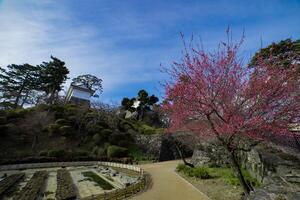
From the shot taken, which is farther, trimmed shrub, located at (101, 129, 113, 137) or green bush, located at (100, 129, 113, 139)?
trimmed shrub, located at (101, 129, 113, 137)

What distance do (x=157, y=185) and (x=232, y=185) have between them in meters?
4.01

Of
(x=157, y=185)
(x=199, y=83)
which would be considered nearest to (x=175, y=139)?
(x=157, y=185)

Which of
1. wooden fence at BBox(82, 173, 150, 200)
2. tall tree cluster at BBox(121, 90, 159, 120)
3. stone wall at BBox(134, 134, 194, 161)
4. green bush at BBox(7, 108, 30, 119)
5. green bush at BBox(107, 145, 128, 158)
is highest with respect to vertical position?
tall tree cluster at BBox(121, 90, 159, 120)

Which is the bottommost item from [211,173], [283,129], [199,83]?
[211,173]

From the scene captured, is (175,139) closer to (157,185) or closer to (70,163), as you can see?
(157,185)

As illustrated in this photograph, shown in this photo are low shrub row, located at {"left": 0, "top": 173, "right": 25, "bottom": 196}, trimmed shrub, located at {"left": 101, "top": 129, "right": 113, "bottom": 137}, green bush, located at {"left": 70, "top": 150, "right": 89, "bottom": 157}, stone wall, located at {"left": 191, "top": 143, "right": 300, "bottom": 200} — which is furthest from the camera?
trimmed shrub, located at {"left": 101, "top": 129, "right": 113, "bottom": 137}

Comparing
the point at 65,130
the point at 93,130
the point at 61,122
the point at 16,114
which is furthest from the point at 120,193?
the point at 16,114

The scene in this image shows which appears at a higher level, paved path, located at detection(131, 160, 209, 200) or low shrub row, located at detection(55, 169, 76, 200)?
paved path, located at detection(131, 160, 209, 200)

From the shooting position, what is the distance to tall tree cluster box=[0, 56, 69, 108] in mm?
35281

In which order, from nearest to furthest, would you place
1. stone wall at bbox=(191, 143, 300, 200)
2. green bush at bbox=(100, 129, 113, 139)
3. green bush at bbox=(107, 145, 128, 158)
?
stone wall at bbox=(191, 143, 300, 200)
green bush at bbox=(107, 145, 128, 158)
green bush at bbox=(100, 129, 113, 139)

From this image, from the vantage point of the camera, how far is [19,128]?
91.7 ft

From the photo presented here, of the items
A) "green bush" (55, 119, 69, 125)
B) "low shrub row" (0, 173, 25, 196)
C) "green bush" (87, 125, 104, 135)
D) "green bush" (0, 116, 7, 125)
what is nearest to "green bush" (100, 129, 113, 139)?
"green bush" (87, 125, 104, 135)

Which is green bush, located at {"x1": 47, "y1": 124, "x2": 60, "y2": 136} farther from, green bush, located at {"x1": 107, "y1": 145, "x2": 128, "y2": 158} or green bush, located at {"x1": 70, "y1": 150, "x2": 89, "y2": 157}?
green bush, located at {"x1": 107, "y1": 145, "x2": 128, "y2": 158}

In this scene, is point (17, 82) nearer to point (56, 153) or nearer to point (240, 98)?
point (56, 153)
